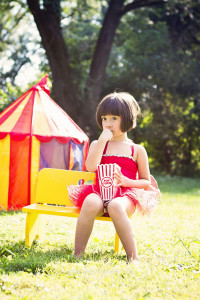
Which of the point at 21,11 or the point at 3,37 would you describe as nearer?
the point at 21,11

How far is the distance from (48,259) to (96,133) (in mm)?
9370

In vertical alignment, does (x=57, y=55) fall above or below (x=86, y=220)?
above

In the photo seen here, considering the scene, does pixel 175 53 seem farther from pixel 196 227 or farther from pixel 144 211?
pixel 144 211

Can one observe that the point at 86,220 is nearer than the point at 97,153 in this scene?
Yes

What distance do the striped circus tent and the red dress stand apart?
2.04 m

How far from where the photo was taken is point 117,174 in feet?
9.79

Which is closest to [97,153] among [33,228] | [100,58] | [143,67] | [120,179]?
[120,179]

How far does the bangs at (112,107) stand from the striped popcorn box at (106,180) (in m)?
0.46

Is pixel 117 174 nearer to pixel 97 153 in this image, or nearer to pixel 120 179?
pixel 120 179

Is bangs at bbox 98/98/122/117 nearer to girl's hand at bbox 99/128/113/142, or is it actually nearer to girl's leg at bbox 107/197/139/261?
girl's hand at bbox 99/128/113/142

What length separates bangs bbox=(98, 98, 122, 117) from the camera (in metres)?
3.11

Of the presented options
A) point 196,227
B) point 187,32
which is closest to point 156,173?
point 187,32

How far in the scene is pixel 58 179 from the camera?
3426 millimetres

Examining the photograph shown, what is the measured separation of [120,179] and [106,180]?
0.13 meters
